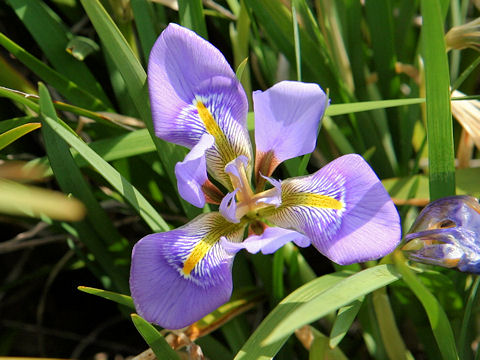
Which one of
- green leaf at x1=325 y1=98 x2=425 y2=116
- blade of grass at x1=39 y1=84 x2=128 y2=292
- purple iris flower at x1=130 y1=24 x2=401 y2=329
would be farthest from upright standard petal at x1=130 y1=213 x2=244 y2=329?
green leaf at x1=325 y1=98 x2=425 y2=116

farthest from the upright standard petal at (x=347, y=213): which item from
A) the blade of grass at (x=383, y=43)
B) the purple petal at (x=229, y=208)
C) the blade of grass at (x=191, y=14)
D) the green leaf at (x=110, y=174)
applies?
the blade of grass at (x=383, y=43)

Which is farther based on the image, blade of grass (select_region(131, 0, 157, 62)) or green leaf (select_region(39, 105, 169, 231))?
blade of grass (select_region(131, 0, 157, 62))

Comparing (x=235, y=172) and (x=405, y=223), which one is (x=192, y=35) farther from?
(x=405, y=223)

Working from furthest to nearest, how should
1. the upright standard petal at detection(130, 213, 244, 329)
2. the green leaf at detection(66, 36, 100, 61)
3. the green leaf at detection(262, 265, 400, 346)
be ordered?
the green leaf at detection(66, 36, 100, 61), the upright standard petal at detection(130, 213, 244, 329), the green leaf at detection(262, 265, 400, 346)

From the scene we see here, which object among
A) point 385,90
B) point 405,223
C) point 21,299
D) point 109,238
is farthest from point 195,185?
point 21,299

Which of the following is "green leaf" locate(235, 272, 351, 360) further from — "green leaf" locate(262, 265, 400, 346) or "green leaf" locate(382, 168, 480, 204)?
"green leaf" locate(382, 168, 480, 204)

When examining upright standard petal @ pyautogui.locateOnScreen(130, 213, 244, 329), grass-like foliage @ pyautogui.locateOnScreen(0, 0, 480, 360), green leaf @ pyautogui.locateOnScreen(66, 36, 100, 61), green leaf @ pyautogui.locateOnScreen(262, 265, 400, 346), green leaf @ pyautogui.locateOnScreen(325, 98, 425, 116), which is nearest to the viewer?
green leaf @ pyautogui.locateOnScreen(262, 265, 400, 346)

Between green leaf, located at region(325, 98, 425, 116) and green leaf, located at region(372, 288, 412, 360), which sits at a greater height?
green leaf, located at region(325, 98, 425, 116)
